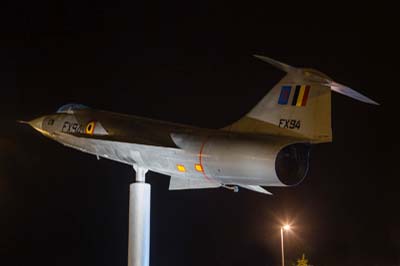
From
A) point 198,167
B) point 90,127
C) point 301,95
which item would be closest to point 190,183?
point 198,167

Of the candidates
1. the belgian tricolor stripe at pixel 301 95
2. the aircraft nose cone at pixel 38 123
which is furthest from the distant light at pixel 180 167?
the aircraft nose cone at pixel 38 123

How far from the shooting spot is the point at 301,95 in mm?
11117

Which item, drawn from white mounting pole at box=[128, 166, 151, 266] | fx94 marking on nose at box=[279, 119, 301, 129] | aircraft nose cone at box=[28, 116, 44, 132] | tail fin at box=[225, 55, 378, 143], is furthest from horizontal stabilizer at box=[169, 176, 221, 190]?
aircraft nose cone at box=[28, 116, 44, 132]

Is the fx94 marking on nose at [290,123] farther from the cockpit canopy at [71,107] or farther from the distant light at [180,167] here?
the cockpit canopy at [71,107]

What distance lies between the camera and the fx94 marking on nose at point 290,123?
11016mm

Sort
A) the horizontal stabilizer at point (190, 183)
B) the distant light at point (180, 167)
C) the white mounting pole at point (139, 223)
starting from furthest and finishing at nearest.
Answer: the white mounting pole at point (139, 223) → the horizontal stabilizer at point (190, 183) → the distant light at point (180, 167)

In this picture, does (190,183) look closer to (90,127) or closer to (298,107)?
(90,127)

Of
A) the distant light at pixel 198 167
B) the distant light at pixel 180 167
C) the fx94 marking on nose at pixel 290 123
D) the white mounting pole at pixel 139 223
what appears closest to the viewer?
the fx94 marking on nose at pixel 290 123

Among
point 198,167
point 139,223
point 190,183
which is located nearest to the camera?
point 198,167

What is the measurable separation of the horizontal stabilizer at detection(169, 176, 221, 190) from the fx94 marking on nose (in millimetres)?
2175

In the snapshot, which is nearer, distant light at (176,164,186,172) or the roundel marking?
distant light at (176,164,186,172)

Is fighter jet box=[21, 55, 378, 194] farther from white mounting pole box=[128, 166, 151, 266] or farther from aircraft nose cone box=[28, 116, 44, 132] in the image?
aircraft nose cone box=[28, 116, 44, 132]

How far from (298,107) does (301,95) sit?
239 mm

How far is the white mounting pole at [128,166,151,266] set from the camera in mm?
13461
